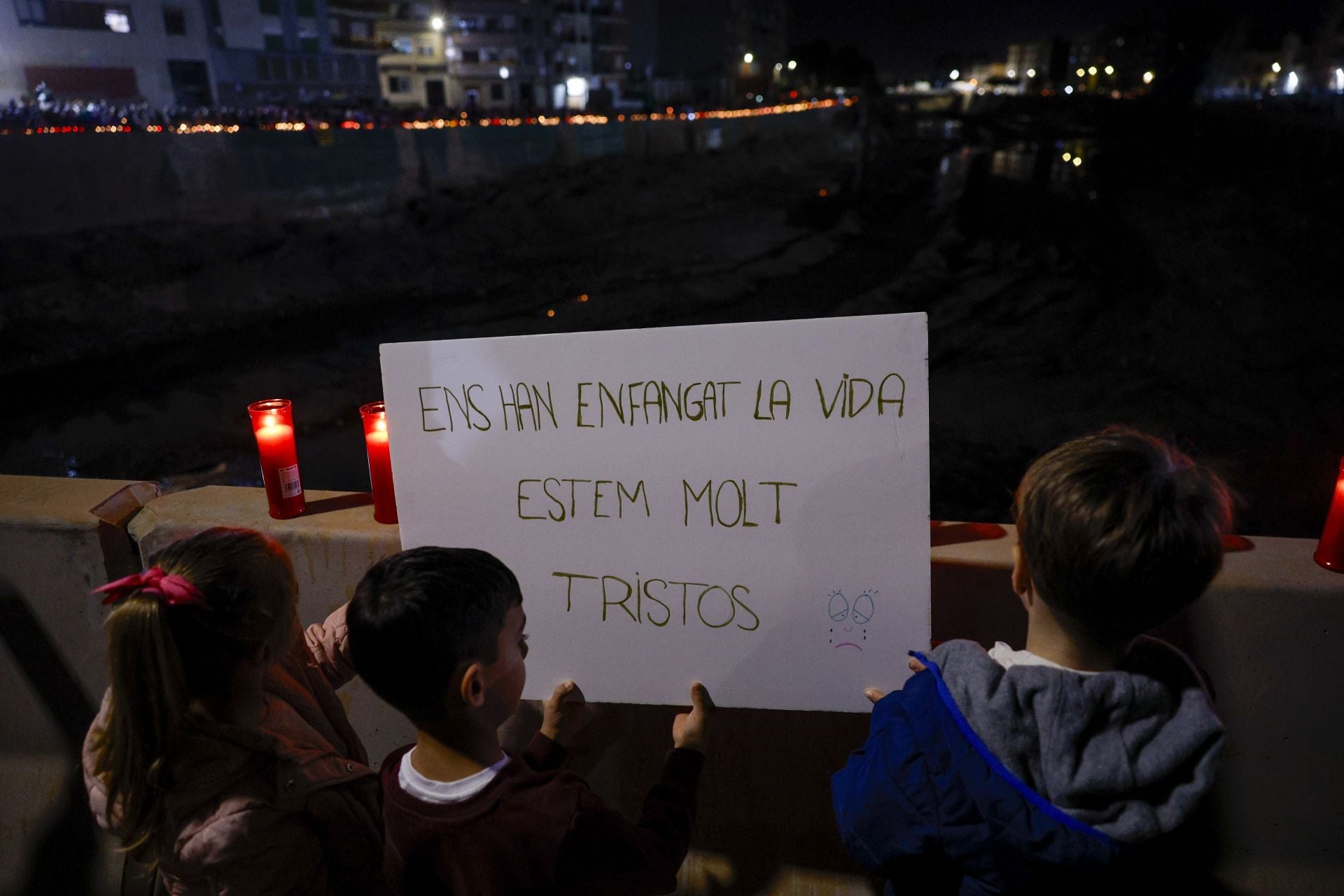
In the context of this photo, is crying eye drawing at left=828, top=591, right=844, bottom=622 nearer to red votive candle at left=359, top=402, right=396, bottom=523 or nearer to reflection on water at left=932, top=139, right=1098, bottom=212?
red votive candle at left=359, top=402, right=396, bottom=523

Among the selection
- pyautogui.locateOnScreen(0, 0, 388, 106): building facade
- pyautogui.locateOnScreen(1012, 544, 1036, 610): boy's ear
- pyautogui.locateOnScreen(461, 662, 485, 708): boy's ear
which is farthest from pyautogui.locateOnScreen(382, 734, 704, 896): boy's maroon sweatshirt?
pyautogui.locateOnScreen(0, 0, 388, 106): building facade

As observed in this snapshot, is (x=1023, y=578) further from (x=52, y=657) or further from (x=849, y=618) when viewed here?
(x=52, y=657)

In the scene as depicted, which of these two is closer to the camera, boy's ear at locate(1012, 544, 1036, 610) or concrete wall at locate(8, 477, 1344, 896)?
boy's ear at locate(1012, 544, 1036, 610)

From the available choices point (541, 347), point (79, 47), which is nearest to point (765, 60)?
point (79, 47)

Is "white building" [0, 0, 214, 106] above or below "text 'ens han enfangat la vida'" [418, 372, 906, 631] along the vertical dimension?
above

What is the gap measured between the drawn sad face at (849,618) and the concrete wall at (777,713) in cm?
30

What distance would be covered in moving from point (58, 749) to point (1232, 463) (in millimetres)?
9704

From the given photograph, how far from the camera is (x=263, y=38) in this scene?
33500 mm

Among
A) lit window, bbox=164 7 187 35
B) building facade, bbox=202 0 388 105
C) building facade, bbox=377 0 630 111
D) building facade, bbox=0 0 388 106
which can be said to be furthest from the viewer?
building facade, bbox=377 0 630 111

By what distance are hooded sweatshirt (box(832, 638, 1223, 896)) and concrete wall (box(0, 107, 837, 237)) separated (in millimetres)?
20695

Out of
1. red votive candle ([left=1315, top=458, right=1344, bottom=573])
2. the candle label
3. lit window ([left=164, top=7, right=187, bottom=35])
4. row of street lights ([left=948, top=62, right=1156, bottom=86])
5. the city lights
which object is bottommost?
red votive candle ([left=1315, top=458, right=1344, bottom=573])

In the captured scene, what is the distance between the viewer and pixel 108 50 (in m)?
27.0

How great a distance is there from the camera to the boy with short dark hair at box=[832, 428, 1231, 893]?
116cm

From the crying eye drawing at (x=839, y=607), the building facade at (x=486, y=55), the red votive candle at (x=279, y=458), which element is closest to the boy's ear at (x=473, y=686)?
the crying eye drawing at (x=839, y=607)
